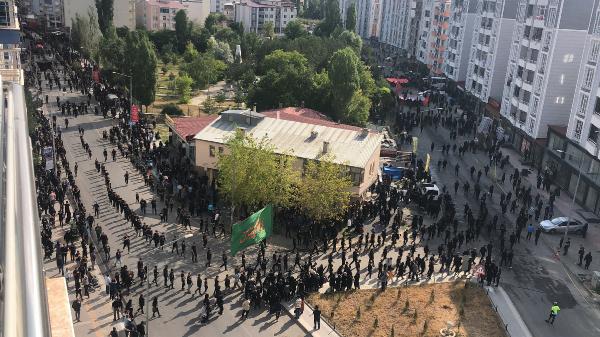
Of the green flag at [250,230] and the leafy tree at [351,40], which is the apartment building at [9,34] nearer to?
the green flag at [250,230]

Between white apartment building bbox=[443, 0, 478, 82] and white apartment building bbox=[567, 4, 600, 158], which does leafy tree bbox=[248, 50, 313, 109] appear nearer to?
white apartment building bbox=[567, 4, 600, 158]

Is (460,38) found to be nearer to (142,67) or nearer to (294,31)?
(294,31)

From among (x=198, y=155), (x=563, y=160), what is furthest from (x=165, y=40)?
(x=563, y=160)

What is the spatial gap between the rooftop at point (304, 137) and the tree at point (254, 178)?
362cm

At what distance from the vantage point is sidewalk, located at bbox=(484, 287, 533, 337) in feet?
77.0

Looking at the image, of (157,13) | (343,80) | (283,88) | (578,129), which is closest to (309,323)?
(578,129)

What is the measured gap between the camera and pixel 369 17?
14250cm

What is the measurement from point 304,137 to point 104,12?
214ft

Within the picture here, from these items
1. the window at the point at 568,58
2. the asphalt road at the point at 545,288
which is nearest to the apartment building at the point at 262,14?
the window at the point at 568,58

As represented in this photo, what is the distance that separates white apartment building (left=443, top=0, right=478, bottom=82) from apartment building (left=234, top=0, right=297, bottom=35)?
58.3 m

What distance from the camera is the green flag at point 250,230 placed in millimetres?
26312

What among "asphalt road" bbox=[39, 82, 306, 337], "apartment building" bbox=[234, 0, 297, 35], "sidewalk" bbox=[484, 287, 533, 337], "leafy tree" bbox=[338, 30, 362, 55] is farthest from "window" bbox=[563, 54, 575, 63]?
"apartment building" bbox=[234, 0, 297, 35]

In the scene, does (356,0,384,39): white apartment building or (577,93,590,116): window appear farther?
(356,0,384,39): white apartment building

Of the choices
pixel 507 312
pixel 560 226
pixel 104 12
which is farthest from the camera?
pixel 104 12
